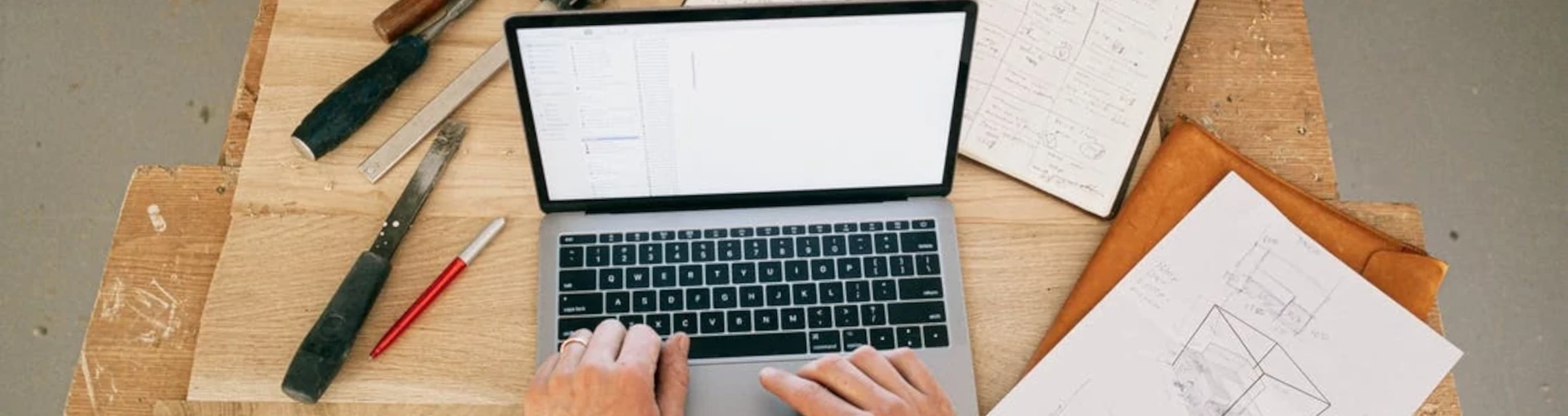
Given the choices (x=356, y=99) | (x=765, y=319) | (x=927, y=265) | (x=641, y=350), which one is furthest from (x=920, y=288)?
(x=356, y=99)

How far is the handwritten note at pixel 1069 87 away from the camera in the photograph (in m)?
0.92

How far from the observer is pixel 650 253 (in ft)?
2.87

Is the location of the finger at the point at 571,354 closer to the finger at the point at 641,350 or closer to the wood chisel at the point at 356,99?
the finger at the point at 641,350

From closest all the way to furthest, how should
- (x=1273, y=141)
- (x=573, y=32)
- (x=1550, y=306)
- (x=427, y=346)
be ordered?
(x=573, y=32)
(x=427, y=346)
(x=1273, y=141)
(x=1550, y=306)

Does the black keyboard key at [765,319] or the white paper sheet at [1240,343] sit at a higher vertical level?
the white paper sheet at [1240,343]

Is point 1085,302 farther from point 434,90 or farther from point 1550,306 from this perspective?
point 1550,306

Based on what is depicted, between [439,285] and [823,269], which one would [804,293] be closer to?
[823,269]

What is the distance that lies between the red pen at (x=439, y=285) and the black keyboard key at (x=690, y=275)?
0.50 ft

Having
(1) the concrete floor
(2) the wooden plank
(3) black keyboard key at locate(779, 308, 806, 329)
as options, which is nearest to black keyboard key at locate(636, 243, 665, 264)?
(3) black keyboard key at locate(779, 308, 806, 329)

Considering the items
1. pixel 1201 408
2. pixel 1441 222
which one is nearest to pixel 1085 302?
pixel 1201 408

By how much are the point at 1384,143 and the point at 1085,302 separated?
46.8 inches

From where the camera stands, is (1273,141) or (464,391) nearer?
(464,391)

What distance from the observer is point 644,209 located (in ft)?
2.92

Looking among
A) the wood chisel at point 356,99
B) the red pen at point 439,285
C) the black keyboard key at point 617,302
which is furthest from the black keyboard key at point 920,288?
the wood chisel at point 356,99
